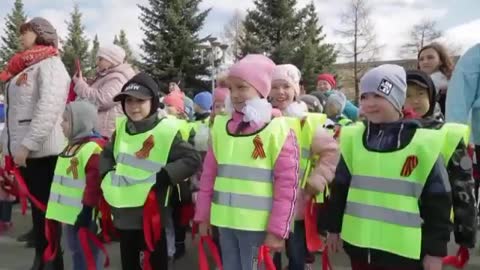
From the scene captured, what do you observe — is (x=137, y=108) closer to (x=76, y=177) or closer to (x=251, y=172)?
(x=76, y=177)

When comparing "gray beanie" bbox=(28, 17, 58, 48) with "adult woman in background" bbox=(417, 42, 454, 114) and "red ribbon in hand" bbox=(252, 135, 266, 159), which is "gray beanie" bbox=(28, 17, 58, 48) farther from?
"adult woman in background" bbox=(417, 42, 454, 114)

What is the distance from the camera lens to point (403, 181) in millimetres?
2592

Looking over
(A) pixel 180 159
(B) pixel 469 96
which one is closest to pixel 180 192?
(A) pixel 180 159

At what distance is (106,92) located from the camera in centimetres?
479

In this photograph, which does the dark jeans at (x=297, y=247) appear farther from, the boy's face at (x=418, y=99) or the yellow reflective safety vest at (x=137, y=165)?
the boy's face at (x=418, y=99)

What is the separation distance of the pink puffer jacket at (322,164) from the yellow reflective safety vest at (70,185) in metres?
1.46

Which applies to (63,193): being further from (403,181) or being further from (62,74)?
(403,181)

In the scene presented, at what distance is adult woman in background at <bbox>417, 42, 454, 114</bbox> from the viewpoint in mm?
4688

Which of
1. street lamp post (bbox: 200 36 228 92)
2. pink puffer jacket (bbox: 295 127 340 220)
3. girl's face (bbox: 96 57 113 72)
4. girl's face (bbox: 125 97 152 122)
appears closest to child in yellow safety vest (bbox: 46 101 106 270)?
girl's face (bbox: 125 97 152 122)

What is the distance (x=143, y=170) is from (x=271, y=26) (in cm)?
2840

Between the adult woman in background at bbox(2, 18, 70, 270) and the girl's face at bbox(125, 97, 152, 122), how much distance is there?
39.6 inches

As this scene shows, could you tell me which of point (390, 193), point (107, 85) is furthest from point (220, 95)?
point (390, 193)

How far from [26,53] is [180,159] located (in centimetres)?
179

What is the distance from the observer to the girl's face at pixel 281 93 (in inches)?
153
